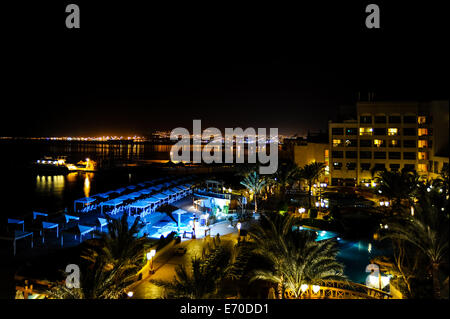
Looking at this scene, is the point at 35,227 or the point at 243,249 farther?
the point at 35,227

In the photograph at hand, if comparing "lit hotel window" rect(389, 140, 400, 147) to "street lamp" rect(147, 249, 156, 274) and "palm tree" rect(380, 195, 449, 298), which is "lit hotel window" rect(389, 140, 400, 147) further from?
"street lamp" rect(147, 249, 156, 274)

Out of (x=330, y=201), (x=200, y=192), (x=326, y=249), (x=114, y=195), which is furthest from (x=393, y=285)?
(x=114, y=195)

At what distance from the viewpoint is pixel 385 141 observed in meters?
39.1

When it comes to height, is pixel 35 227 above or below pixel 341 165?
below

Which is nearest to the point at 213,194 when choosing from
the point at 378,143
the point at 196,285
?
the point at 196,285

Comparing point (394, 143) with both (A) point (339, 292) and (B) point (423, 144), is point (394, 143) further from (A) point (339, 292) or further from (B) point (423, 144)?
(A) point (339, 292)

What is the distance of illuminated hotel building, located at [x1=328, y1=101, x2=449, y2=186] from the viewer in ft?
121

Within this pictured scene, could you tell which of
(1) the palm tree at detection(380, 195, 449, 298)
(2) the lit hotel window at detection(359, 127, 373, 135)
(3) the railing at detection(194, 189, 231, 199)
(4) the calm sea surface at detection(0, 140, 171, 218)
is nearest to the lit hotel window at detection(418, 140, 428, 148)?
(2) the lit hotel window at detection(359, 127, 373, 135)

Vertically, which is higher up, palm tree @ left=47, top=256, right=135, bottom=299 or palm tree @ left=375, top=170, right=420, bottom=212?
palm tree @ left=375, top=170, right=420, bottom=212

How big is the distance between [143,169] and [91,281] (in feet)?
237

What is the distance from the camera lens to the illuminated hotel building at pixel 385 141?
36812 millimetres

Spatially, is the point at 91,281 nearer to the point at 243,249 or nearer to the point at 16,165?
the point at 243,249
